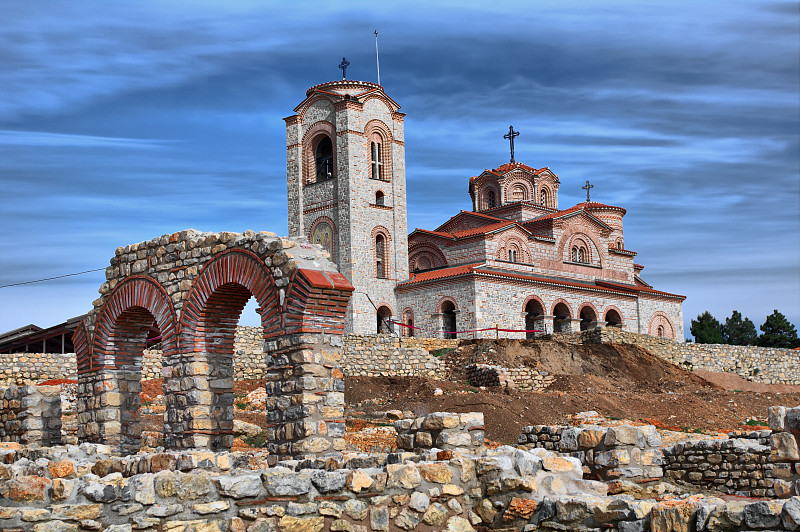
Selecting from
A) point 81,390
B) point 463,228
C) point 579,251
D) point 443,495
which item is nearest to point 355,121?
point 463,228

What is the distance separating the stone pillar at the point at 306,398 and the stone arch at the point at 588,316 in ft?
91.3

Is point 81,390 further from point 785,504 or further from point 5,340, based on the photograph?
point 5,340

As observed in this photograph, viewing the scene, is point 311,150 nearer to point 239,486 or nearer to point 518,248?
point 518,248

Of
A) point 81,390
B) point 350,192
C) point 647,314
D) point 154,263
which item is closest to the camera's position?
point 154,263

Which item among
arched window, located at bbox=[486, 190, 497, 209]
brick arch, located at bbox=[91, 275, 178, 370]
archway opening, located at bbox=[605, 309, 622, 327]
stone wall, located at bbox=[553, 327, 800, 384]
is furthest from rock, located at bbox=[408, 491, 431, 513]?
arched window, located at bbox=[486, 190, 497, 209]

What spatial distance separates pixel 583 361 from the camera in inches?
1072

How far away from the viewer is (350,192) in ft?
110

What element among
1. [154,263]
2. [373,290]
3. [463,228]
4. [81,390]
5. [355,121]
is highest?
[355,121]

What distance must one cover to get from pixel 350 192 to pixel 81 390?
21582 mm

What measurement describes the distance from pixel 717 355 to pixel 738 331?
2284 centimetres

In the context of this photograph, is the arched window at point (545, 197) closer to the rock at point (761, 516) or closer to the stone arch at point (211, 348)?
the stone arch at point (211, 348)

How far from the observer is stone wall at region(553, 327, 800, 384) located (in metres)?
29.0

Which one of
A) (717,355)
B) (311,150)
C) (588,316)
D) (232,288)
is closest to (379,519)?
(232,288)

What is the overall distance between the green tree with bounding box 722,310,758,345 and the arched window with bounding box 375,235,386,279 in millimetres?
26856
